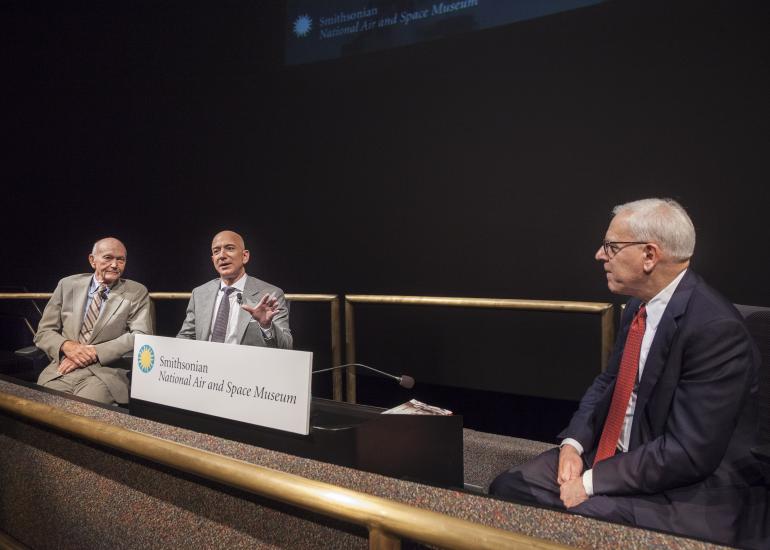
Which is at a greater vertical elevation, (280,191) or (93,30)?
(93,30)

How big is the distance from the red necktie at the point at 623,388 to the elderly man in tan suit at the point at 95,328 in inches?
65.5

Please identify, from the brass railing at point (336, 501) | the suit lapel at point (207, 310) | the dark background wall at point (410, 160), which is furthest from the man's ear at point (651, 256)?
the suit lapel at point (207, 310)

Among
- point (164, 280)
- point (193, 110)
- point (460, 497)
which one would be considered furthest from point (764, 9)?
point (164, 280)

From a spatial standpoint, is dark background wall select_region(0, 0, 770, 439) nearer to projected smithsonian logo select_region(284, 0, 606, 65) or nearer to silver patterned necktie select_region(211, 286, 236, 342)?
projected smithsonian logo select_region(284, 0, 606, 65)

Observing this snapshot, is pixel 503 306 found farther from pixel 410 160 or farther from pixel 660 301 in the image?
pixel 410 160

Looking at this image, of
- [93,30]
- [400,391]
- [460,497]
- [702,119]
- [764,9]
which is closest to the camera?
[460,497]

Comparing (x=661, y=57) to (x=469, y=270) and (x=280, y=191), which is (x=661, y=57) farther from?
(x=280, y=191)

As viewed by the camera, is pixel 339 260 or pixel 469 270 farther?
pixel 339 260

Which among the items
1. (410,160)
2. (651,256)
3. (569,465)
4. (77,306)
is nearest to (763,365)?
(651,256)

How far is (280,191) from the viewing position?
383 centimetres

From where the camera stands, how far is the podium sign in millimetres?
916

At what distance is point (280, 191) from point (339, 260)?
0.71m

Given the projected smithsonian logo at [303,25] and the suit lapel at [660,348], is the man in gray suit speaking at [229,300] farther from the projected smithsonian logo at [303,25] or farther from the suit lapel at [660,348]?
the projected smithsonian logo at [303,25]

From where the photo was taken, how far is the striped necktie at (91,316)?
6.64 feet
